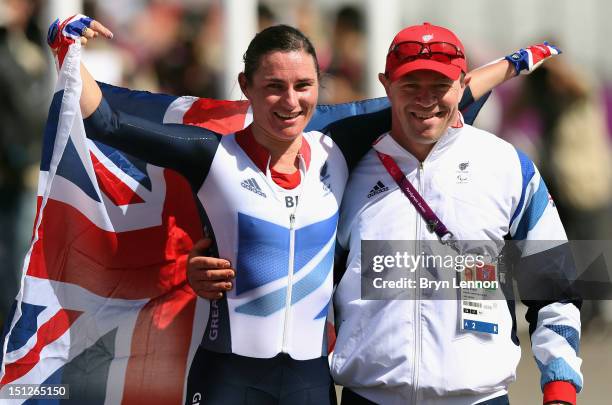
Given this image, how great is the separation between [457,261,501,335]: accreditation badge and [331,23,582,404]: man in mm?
19

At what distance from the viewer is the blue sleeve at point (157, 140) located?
4.29 m

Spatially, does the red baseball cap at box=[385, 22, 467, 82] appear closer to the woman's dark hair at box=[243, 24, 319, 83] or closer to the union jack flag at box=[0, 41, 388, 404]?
the woman's dark hair at box=[243, 24, 319, 83]

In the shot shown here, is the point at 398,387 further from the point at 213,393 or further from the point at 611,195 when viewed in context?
the point at 611,195

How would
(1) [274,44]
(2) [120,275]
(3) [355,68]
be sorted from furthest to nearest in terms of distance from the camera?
(3) [355,68] → (2) [120,275] → (1) [274,44]

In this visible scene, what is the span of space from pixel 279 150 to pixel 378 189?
14.9 inches

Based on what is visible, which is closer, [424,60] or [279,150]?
[424,60]

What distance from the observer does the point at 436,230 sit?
4.38 meters

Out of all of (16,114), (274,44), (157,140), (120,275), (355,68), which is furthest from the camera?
(355,68)

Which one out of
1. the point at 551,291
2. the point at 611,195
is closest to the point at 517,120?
the point at 611,195

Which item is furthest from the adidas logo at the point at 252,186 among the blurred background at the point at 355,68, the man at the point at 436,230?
the blurred background at the point at 355,68

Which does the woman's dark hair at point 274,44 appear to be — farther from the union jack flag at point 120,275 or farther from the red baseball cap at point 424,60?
the union jack flag at point 120,275

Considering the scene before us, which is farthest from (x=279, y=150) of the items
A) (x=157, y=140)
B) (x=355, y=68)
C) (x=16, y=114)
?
(x=355, y=68)

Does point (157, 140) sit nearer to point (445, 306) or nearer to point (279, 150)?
point (279, 150)

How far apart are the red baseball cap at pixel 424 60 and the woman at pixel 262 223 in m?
0.28
